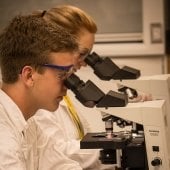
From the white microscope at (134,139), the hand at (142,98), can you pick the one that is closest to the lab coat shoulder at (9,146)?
the white microscope at (134,139)

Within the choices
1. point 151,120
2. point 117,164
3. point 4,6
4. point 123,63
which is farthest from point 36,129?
point 4,6

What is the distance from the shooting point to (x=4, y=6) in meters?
3.34

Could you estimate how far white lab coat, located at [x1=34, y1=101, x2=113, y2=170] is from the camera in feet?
6.20

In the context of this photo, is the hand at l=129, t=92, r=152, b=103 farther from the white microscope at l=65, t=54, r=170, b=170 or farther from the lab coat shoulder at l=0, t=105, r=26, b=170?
the lab coat shoulder at l=0, t=105, r=26, b=170

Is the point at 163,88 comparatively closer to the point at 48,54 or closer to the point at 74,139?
the point at 74,139

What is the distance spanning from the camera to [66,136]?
1994mm

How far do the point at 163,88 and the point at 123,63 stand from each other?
1107mm

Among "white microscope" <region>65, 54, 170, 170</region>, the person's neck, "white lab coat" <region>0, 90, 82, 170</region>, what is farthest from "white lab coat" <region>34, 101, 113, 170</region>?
the person's neck

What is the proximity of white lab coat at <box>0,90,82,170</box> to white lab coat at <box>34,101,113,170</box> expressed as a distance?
10cm

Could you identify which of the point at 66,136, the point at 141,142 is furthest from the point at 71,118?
the point at 141,142

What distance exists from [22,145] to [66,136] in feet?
2.13

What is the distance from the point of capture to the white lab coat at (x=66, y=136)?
74.4 inches

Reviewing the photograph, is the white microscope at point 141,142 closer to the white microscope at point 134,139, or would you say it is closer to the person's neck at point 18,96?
the white microscope at point 134,139

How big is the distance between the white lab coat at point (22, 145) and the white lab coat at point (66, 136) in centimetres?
10
